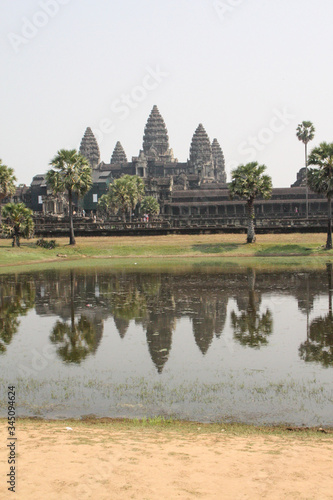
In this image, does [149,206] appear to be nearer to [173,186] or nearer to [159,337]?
[173,186]

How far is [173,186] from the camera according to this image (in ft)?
476

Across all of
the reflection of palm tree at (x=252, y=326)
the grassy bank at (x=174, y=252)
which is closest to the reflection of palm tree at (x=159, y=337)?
the reflection of palm tree at (x=252, y=326)

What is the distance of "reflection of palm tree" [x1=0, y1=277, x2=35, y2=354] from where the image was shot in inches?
810

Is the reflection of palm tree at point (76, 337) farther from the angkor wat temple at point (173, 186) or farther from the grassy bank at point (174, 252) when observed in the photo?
the angkor wat temple at point (173, 186)

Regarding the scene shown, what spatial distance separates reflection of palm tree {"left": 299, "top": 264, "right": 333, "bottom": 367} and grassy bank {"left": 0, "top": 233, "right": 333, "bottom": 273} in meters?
23.0

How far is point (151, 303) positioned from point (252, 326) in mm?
6369

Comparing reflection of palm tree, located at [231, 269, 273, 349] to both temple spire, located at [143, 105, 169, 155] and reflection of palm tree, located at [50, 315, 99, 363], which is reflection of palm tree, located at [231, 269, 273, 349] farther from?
temple spire, located at [143, 105, 169, 155]

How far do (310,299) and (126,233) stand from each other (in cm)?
4329

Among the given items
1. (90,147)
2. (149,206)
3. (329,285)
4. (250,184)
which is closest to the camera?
(329,285)

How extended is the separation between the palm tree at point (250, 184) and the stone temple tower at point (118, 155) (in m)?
137

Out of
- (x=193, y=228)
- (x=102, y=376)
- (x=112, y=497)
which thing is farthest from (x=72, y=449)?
(x=193, y=228)

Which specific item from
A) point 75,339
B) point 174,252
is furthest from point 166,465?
point 174,252

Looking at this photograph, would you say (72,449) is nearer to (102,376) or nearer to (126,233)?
(102,376)

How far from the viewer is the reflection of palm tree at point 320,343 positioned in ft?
53.5
